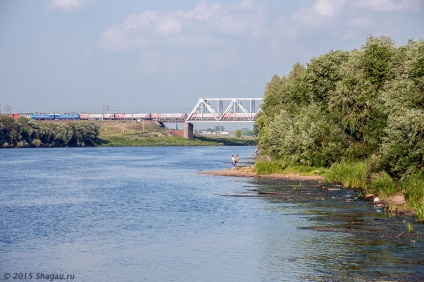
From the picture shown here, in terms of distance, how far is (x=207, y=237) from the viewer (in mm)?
38781

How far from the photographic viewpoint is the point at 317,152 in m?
78.6

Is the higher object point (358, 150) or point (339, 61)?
point (339, 61)

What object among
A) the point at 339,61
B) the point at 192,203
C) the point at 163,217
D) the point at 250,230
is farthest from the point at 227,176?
the point at 250,230

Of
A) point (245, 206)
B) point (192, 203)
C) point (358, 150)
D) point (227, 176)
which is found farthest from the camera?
point (227, 176)

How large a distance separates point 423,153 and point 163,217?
60.6 ft

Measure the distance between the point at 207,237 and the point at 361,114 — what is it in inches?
1453

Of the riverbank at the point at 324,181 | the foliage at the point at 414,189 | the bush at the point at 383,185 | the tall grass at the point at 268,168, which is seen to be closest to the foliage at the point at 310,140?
the tall grass at the point at 268,168

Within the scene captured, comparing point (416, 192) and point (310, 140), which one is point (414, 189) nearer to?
point (416, 192)

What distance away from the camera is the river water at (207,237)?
29.8 meters

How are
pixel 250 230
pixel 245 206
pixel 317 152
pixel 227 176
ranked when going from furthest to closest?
pixel 227 176, pixel 317 152, pixel 245 206, pixel 250 230

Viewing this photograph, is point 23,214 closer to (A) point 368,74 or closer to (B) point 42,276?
(B) point 42,276

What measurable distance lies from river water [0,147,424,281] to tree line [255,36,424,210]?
5.51 metres

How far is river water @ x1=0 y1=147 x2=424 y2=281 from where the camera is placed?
29.8m

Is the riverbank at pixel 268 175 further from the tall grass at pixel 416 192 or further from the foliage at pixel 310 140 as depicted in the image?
the tall grass at pixel 416 192
